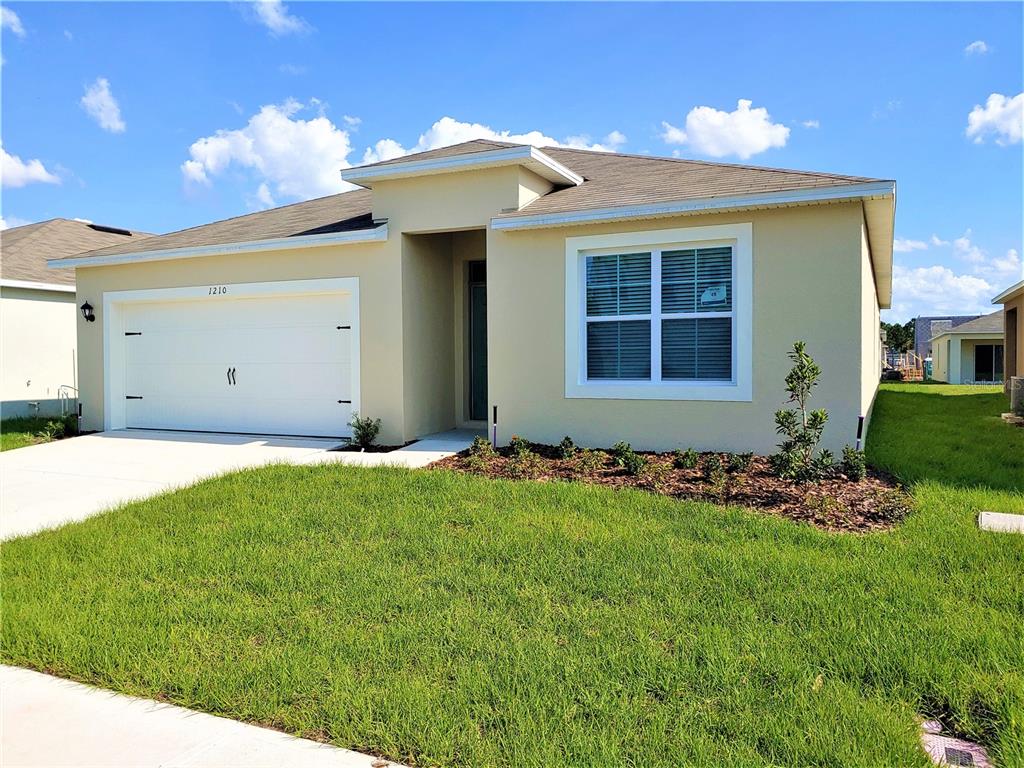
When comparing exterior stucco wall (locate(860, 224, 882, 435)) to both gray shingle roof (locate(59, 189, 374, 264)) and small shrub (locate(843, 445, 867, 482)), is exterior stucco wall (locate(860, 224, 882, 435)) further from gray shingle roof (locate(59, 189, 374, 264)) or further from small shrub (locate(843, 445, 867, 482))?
gray shingle roof (locate(59, 189, 374, 264))

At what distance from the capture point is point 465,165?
31.8 feet

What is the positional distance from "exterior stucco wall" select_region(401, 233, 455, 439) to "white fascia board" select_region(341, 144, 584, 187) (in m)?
0.98

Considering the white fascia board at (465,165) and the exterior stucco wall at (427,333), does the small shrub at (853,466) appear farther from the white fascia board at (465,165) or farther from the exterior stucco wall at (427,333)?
the exterior stucco wall at (427,333)

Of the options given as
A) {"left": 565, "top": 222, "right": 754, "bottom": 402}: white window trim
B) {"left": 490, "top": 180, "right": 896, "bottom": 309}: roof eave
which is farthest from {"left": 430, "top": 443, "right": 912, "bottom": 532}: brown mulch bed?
{"left": 490, "top": 180, "right": 896, "bottom": 309}: roof eave

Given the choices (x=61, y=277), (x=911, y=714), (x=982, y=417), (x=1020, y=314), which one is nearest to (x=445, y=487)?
(x=911, y=714)

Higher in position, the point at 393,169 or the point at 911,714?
the point at 393,169

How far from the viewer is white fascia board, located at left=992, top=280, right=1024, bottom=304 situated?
1763 centimetres

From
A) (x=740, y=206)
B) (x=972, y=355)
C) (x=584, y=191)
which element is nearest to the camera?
(x=740, y=206)

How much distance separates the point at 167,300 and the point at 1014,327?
922 inches

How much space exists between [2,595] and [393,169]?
7.34 m

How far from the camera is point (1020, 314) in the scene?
1891cm

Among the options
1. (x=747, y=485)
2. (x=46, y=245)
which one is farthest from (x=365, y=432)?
(x=46, y=245)

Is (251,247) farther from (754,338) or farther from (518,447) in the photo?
(754,338)

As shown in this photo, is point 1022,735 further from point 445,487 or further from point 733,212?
point 733,212
